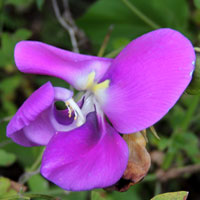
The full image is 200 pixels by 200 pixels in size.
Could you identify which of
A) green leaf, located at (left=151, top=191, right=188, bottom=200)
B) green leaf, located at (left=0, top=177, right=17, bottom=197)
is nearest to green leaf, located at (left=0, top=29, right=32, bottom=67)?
green leaf, located at (left=0, top=177, right=17, bottom=197)

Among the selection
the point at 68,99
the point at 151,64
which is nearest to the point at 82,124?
the point at 68,99

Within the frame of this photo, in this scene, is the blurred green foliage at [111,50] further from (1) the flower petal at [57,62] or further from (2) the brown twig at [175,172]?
(1) the flower petal at [57,62]

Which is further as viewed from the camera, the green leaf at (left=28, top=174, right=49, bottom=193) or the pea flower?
the green leaf at (left=28, top=174, right=49, bottom=193)

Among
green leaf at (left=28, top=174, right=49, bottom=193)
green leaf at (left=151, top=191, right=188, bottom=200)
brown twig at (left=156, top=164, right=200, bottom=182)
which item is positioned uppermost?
green leaf at (left=151, top=191, right=188, bottom=200)

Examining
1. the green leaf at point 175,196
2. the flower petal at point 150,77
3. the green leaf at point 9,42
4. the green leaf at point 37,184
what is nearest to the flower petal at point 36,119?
the flower petal at point 150,77

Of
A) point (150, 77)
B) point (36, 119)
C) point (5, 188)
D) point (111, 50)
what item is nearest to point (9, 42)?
point (111, 50)

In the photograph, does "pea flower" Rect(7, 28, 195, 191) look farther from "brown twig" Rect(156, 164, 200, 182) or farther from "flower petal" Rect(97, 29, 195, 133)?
"brown twig" Rect(156, 164, 200, 182)
